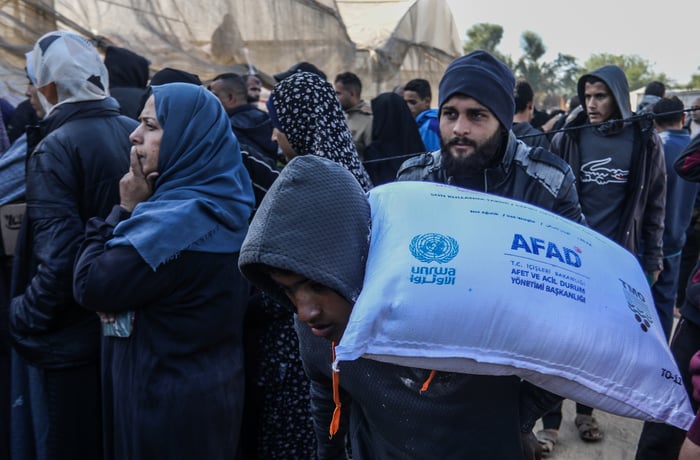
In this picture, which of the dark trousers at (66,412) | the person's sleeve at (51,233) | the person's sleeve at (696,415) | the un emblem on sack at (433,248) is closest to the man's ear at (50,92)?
the person's sleeve at (51,233)

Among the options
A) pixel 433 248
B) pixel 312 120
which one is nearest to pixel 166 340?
pixel 312 120

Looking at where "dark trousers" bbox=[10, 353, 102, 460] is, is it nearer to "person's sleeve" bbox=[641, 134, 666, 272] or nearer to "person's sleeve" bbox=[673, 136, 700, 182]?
"person's sleeve" bbox=[673, 136, 700, 182]

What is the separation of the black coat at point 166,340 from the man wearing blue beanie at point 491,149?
857 mm

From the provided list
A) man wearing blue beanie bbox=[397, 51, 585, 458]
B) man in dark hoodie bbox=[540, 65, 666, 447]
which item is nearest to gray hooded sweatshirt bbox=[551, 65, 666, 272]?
man in dark hoodie bbox=[540, 65, 666, 447]

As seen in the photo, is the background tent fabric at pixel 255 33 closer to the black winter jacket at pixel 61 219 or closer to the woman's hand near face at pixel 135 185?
the black winter jacket at pixel 61 219

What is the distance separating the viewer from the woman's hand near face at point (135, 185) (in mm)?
2043

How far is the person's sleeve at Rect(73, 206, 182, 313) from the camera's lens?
1.88 metres

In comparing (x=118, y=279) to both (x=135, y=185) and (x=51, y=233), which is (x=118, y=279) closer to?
(x=135, y=185)

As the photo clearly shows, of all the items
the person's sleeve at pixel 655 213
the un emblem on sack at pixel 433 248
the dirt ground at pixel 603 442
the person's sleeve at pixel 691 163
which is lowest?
the dirt ground at pixel 603 442

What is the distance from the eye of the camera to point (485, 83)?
6.61 ft

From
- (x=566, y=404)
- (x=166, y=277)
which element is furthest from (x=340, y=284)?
(x=566, y=404)

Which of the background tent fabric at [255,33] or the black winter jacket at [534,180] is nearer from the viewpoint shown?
the black winter jacket at [534,180]

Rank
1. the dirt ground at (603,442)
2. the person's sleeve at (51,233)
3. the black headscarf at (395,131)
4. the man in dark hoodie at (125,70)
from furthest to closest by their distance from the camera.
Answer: the black headscarf at (395,131) → the man in dark hoodie at (125,70) → the dirt ground at (603,442) → the person's sleeve at (51,233)

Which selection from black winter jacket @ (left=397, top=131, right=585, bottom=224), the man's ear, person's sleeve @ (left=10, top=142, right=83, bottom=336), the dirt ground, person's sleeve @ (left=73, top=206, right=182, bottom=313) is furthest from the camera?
the dirt ground
